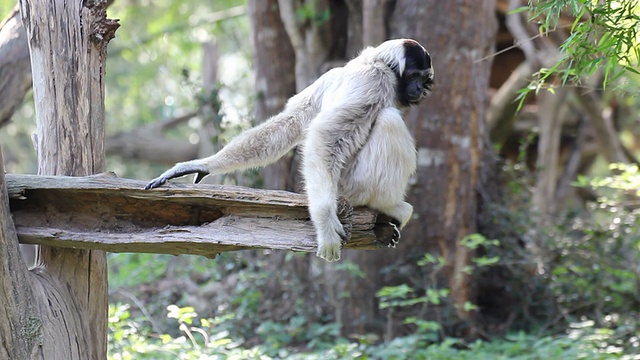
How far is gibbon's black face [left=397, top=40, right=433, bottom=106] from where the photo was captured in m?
5.05

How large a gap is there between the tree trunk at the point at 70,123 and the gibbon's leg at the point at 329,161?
138 cm

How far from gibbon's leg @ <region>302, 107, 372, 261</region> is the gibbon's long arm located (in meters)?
0.39

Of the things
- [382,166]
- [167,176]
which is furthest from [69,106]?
[382,166]

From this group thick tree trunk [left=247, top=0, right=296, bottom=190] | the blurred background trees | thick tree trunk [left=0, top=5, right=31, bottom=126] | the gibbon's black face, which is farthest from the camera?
thick tree trunk [left=247, top=0, right=296, bottom=190]

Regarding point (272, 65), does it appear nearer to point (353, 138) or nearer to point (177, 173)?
point (353, 138)

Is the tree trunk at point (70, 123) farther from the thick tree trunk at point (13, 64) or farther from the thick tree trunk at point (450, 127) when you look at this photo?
the thick tree trunk at point (450, 127)

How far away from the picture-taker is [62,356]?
Answer: 13.6 feet

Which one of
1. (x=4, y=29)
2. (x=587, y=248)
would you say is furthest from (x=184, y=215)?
(x=587, y=248)

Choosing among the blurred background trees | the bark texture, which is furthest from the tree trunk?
the blurred background trees

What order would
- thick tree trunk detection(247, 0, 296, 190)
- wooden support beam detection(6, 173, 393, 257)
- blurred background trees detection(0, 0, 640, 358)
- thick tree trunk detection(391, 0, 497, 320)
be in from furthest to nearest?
thick tree trunk detection(247, 0, 296, 190)
thick tree trunk detection(391, 0, 497, 320)
blurred background trees detection(0, 0, 640, 358)
wooden support beam detection(6, 173, 393, 257)

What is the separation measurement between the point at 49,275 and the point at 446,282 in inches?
197

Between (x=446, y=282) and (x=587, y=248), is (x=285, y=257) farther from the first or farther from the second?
(x=587, y=248)

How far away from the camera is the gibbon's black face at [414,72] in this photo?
505cm

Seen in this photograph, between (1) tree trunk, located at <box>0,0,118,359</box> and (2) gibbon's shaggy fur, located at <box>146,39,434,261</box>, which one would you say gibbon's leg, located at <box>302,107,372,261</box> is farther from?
(1) tree trunk, located at <box>0,0,118,359</box>
